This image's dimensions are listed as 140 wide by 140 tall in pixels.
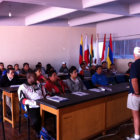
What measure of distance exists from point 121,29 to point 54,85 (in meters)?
6.00

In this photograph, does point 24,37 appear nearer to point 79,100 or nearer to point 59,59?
point 59,59

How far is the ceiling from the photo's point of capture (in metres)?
5.05

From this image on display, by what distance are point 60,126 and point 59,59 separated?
6863 millimetres

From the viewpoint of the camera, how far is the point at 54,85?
358cm

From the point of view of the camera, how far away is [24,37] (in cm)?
838

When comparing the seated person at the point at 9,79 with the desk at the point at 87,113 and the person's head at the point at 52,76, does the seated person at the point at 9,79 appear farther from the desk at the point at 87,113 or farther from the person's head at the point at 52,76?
the desk at the point at 87,113

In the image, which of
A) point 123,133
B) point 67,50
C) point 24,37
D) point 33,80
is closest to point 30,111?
point 33,80

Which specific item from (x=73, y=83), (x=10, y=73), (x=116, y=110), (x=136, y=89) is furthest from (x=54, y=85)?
(x=136, y=89)

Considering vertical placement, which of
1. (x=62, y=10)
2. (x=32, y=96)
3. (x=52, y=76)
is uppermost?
(x=62, y=10)

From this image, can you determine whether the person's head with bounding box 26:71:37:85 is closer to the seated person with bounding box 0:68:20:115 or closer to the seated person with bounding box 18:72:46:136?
the seated person with bounding box 18:72:46:136

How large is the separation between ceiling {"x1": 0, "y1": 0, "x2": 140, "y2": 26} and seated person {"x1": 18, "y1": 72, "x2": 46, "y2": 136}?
7.22 ft

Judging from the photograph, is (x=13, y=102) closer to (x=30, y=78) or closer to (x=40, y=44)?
(x=30, y=78)

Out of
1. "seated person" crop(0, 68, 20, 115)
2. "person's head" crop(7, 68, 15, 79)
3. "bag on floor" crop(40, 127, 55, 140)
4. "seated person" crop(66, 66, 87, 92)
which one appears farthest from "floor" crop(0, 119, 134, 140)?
"person's head" crop(7, 68, 15, 79)

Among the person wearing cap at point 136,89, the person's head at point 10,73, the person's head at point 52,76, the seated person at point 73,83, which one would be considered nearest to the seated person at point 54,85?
the person's head at point 52,76
